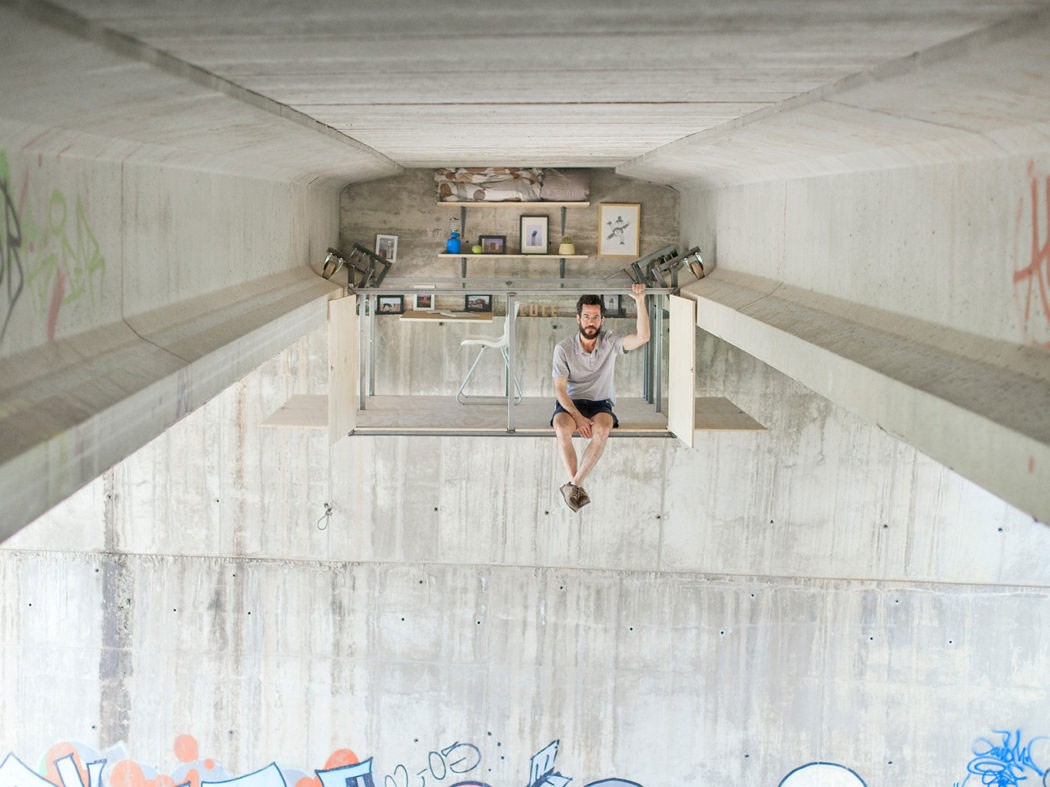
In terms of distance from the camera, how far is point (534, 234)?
7.26 m

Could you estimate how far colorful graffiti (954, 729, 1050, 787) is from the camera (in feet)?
24.6

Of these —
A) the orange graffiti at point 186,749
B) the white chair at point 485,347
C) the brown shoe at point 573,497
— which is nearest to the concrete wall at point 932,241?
the brown shoe at point 573,497

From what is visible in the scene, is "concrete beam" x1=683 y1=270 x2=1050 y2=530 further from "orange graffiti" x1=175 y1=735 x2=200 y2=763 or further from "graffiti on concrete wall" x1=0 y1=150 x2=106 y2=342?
"orange graffiti" x1=175 y1=735 x2=200 y2=763

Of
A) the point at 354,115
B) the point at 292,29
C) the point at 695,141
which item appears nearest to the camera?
the point at 292,29

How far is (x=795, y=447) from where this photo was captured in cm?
742

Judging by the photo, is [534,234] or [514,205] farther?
[534,234]

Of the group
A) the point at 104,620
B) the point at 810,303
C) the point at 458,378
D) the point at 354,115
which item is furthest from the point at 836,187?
the point at 104,620

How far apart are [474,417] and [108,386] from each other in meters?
3.75

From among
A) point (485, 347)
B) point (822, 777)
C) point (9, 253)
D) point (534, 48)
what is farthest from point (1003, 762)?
point (9, 253)

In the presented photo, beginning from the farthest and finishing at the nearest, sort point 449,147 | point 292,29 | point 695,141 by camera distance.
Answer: point 449,147, point 695,141, point 292,29

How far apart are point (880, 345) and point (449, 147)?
299cm

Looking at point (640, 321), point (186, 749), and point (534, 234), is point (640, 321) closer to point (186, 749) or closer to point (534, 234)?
point (534, 234)

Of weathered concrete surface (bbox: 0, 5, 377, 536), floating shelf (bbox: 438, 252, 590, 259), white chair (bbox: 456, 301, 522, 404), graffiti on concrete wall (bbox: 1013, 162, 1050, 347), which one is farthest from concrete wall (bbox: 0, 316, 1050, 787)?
graffiti on concrete wall (bbox: 1013, 162, 1050, 347)

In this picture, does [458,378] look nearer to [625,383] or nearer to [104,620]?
[625,383]
